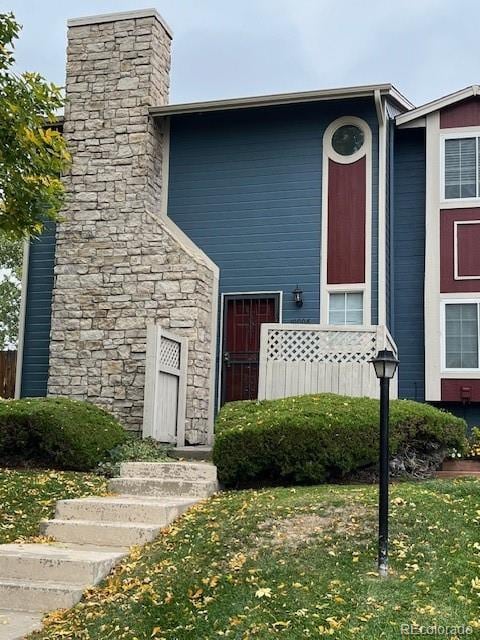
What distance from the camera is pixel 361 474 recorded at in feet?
28.5

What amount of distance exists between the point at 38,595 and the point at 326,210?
7.84 meters

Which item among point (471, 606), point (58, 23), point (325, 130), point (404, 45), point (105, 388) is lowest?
point (471, 606)

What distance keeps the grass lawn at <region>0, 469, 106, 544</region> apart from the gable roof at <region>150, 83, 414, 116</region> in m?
6.04

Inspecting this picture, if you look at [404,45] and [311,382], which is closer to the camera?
[311,382]

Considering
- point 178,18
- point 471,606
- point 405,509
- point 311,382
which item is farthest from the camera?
point 178,18

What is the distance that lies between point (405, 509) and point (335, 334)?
12.8ft

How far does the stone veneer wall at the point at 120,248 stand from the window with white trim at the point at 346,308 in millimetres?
1790

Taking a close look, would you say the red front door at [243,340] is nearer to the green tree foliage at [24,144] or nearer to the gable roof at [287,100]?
the gable roof at [287,100]

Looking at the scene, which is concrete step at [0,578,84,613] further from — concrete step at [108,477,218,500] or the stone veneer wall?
the stone veneer wall

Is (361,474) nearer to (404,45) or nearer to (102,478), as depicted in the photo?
(102,478)

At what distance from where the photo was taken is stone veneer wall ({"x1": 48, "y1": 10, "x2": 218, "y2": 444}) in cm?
1227

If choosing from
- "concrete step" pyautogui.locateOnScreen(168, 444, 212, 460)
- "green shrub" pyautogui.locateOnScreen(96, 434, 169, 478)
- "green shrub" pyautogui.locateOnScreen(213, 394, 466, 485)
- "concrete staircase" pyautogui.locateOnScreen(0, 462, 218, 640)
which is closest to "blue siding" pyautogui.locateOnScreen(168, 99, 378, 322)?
"concrete step" pyautogui.locateOnScreen(168, 444, 212, 460)

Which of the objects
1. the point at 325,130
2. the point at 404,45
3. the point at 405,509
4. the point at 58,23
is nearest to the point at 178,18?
the point at 58,23

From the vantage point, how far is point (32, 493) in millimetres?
8609
